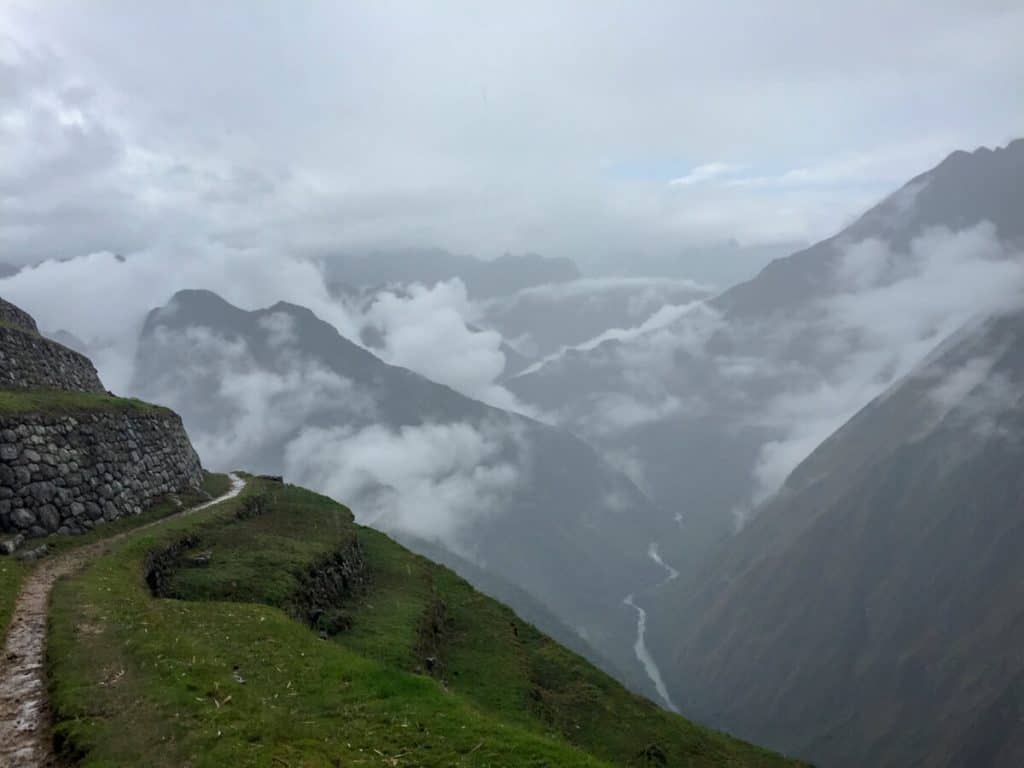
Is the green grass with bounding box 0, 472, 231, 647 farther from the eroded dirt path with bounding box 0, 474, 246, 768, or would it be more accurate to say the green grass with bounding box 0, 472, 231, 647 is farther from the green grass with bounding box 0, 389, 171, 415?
the green grass with bounding box 0, 389, 171, 415

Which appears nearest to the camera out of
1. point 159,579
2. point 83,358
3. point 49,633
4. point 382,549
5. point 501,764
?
point 501,764

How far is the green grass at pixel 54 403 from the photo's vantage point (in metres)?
38.7

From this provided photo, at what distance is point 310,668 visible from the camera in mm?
23453

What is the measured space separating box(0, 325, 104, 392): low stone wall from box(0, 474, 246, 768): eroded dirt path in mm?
24881

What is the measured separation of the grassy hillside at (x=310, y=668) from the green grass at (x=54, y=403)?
9596mm

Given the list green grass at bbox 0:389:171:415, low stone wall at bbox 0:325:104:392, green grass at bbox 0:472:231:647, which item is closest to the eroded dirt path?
green grass at bbox 0:472:231:647

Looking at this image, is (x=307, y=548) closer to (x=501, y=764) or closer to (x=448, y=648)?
(x=448, y=648)

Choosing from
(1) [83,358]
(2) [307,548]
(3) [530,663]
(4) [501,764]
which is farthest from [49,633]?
(1) [83,358]

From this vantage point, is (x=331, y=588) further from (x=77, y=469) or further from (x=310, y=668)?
(x=310, y=668)

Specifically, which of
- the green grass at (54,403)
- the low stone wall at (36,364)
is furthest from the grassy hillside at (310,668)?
the low stone wall at (36,364)

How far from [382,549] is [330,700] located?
3567cm

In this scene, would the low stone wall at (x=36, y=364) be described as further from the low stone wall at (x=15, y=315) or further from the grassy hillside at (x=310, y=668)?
the grassy hillside at (x=310, y=668)

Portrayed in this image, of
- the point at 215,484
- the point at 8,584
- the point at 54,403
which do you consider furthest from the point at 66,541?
the point at 215,484

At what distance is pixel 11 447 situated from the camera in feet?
117
